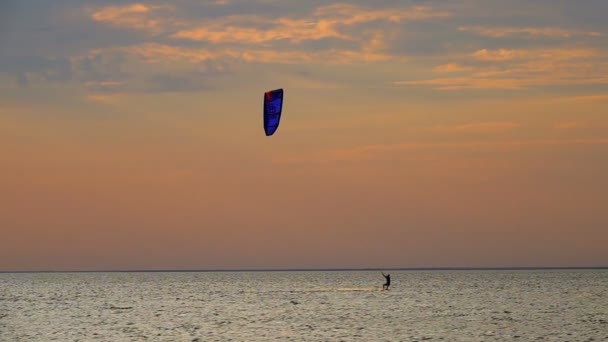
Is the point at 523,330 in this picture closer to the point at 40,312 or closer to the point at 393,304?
the point at 393,304

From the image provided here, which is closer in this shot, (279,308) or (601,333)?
(601,333)

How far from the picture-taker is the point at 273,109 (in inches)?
1928

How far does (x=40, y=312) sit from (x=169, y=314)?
42.4 feet

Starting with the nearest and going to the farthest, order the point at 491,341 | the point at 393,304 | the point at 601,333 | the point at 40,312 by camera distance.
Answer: the point at 491,341 < the point at 601,333 < the point at 40,312 < the point at 393,304

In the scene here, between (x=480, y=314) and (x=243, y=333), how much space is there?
78.4ft

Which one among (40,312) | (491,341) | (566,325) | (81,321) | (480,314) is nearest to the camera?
(491,341)

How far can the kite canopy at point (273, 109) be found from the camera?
4866cm

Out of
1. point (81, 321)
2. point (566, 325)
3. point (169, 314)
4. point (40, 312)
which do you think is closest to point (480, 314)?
point (566, 325)

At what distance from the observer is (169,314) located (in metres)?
70.8

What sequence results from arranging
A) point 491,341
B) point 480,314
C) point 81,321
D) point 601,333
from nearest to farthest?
point 491,341, point 601,333, point 81,321, point 480,314

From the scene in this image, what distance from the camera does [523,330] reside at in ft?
173

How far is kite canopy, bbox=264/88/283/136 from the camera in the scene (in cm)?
4866

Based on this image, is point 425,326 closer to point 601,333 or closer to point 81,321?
point 601,333

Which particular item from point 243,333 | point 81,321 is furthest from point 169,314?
point 243,333
